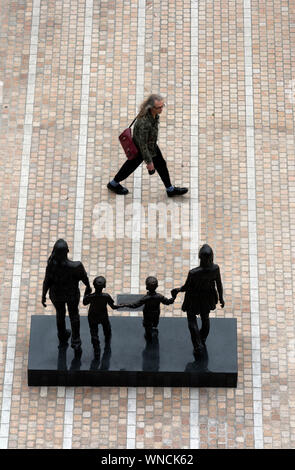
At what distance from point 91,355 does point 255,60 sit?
6377 millimetres

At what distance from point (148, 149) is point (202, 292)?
2796 millimetres

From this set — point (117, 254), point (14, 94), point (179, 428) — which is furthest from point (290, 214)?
point (14, 94)

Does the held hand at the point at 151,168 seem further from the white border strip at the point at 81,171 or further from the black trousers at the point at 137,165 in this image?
the white border strip at the point at 81,171

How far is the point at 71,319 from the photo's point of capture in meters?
14.5

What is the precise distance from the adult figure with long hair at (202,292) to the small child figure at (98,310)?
3.10ft

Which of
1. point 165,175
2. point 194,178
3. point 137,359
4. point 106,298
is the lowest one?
point 137,359

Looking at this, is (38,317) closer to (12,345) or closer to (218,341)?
(12,345)

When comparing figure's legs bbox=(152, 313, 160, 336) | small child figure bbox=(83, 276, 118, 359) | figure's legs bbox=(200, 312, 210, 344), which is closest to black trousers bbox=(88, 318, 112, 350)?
small child figure bbox=(83, 276, 118, 359)

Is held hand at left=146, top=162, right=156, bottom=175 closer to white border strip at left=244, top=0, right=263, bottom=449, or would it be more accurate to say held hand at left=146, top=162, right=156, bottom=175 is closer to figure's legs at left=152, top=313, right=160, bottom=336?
white border strip at left=244, top=0, right=263, bottom=449

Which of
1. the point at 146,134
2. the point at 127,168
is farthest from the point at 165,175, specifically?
the point at 146,134

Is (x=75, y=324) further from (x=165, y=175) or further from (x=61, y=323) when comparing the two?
(x=165, y=175)

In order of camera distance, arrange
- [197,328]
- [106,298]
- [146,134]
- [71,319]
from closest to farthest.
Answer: [106,298] → [71,319] → [197,328] → [146,134]

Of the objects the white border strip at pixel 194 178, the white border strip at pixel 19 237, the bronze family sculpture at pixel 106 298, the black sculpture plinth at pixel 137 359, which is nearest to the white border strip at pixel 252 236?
the black sculpture plinth at pixel 137 359

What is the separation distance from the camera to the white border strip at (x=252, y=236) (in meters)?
14.9
